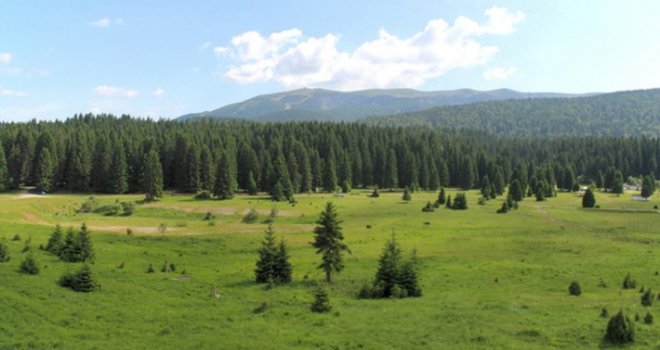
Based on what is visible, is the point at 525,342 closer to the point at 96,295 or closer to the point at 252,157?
the point at 96,295

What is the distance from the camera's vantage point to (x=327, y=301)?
36562 mm

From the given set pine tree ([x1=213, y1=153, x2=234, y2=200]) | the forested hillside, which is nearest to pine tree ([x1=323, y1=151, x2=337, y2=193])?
the forested hillside

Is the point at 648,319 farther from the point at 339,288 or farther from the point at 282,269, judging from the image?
the point at 282,269

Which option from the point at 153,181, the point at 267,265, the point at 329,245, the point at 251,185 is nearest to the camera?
the point at 267,265

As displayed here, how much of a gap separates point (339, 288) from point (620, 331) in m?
23.2

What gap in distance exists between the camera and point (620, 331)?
28.8 metres

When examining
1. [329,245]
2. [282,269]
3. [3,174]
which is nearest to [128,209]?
[3,174]

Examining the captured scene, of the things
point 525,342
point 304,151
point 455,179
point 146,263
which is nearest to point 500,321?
point 525,342

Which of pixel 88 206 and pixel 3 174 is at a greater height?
pixel 3 174

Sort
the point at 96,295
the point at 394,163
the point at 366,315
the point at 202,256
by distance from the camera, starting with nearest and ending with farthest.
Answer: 1. the point at 366,315
2. the point at 96,295
3. the point at 202,256
4. the point at 394,163

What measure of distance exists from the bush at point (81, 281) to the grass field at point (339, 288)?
1053 mm

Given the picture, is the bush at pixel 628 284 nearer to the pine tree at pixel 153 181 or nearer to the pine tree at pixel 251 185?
the pine tree at pixel 153 181

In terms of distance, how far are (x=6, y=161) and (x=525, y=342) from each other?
13973cm

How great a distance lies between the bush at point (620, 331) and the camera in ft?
94.2
